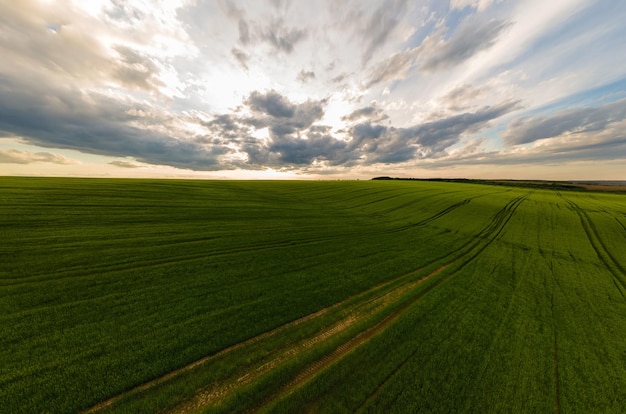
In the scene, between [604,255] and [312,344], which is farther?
[604,255]

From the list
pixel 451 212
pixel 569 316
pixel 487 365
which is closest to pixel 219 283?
pixel 487 365

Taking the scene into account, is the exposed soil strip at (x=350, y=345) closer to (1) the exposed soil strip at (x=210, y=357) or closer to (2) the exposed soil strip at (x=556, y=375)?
(1) the exposed soil strip at (x=210, y=357)

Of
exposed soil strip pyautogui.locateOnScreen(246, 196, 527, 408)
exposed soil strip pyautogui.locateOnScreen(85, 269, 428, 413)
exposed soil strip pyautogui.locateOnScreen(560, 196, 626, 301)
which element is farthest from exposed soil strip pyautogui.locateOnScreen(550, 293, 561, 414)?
exposed soil strip pyautogui.locateOnScreen(560, 196, 626, 301)

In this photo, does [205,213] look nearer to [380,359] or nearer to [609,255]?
[380,359]

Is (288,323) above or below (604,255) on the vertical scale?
above

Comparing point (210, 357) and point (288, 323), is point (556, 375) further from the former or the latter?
point (210, 357)

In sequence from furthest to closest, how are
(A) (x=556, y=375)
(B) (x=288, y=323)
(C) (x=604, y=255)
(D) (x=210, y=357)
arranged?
(C) (x=604, y=255) < (B) (x=288, y=323) < (A) (x=556, y=375) < (D) (x=210, y=357)

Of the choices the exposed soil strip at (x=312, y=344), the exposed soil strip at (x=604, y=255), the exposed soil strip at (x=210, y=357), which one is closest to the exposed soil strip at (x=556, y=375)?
the exposed soil strip at (x=312, y=344)

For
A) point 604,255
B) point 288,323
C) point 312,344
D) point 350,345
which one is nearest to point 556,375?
point 350,345

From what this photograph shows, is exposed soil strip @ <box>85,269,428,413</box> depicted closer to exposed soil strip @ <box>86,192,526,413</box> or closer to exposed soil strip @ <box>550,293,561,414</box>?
exposed soil strip @ <box>86,192,526,413</box>
